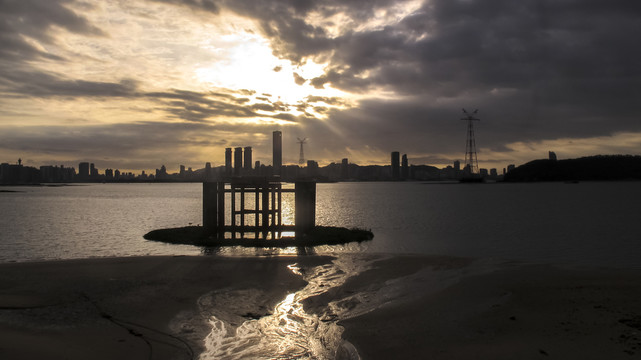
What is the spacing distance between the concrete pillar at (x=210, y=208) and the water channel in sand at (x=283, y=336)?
52.9ft

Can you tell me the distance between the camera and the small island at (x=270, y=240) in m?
27.5

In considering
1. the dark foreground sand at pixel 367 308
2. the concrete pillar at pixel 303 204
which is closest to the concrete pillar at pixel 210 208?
the concrete pillar at pixel 303 204

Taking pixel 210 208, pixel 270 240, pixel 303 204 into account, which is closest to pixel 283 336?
pixel 270 240

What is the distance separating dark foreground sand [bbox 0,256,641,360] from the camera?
31.4 feet

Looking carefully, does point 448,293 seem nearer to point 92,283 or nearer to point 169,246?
point 92,283

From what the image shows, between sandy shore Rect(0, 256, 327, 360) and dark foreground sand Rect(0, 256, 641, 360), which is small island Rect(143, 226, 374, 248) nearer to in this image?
sandy shore Rect(0, 256, 327, 360)

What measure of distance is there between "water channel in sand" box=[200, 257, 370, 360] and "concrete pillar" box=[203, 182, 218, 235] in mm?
16120

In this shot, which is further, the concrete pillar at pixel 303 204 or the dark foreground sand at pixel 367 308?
the concrete pillar at pixel 303 204

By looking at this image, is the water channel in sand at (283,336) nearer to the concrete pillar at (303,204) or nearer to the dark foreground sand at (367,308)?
the dark foreground sand at (367,308)

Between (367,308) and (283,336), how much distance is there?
3537mm

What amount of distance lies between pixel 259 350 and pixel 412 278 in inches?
371

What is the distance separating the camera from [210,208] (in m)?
30.1

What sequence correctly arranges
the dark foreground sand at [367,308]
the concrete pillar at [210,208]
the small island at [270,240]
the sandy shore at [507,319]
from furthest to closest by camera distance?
the concrete pillar at [210,208] < the small island at [270,240] < the dark foreground sand at [367,308] < the sandy shore at [507,319]

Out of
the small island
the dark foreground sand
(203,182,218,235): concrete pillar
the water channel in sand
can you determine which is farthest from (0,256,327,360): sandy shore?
(203,182,218,235): concrete pillar
